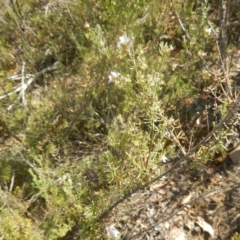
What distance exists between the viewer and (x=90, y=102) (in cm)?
256

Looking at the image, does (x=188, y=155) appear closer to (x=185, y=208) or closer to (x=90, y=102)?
(x=185, y=208)

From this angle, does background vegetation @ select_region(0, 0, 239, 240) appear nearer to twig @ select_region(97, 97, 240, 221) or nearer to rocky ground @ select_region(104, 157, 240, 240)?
twig @ select_region(97, 97, 240, 221)

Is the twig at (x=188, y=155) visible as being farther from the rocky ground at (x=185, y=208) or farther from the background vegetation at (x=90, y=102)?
the rocky ground at (x=185, y=208)

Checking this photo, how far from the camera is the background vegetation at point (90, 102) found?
1993 mm

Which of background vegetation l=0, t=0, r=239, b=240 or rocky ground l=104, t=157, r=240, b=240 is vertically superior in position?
background vegetation l=0, t=0, r=239, b=240

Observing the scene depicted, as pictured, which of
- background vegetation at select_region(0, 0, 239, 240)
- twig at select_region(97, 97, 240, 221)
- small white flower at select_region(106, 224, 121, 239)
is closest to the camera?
twig at select_region(97, 97, 240, 221)

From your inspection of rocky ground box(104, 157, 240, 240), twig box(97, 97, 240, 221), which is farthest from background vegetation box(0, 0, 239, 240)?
rocky ground box(104, 157, 240, 240)

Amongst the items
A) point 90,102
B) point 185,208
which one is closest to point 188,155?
point 185,208

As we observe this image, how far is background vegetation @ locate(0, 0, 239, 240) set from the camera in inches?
78.5

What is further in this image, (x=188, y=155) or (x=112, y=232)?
(x=112, y=232)

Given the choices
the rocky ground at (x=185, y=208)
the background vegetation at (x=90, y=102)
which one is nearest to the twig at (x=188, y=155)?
the background vegetation at (x=90, y=102)

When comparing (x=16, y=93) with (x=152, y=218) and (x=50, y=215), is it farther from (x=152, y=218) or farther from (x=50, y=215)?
(x=152, y=218)

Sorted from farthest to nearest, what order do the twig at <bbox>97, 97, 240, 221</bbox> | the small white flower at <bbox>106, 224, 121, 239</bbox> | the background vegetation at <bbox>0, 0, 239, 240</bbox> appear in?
the small white flower at <bbox>106, 224, 121, 239</bbox> < the background vegetation at <bbox>0, 0, 239, 240</bbox> < the twig at <bbox>97, 97, 240, 221</bbox>

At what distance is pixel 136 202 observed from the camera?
234 centimetres
